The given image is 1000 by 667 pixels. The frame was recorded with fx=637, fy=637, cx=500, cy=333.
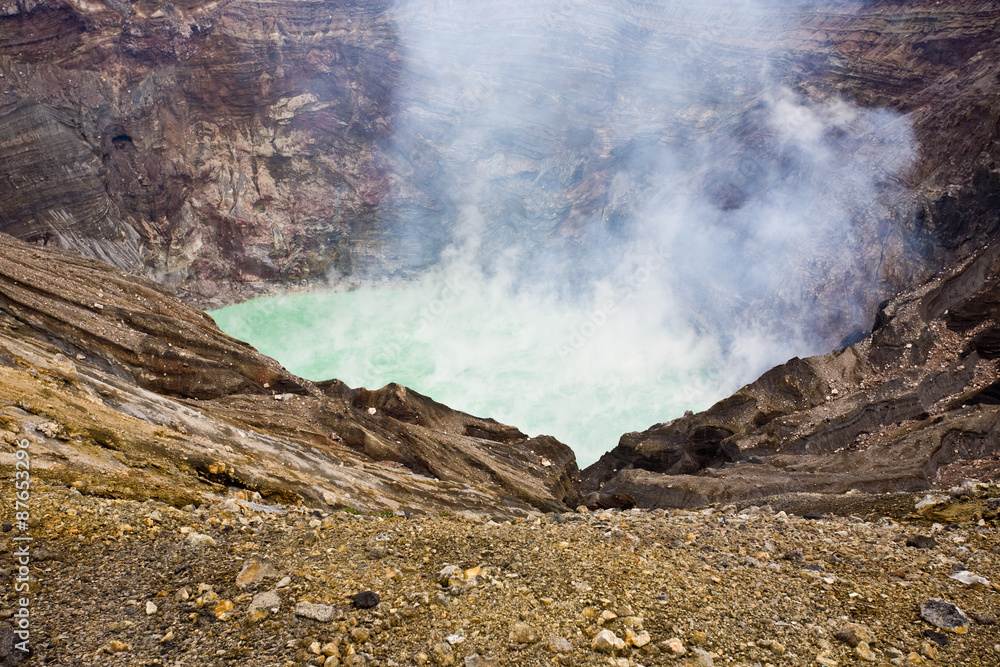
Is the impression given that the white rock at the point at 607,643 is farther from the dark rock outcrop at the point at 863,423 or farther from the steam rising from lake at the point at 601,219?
the steam rising from lake at the point at 601,219

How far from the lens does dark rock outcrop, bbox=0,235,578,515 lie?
9539 mm

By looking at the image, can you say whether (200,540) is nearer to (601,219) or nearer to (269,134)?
(601,219)

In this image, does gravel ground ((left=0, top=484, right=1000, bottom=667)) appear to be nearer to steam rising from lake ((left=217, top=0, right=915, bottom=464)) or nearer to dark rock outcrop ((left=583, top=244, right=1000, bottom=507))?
dark rock outcrop ((left=583, top=244, right=1000, bottom=507))

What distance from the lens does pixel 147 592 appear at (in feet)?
20.4

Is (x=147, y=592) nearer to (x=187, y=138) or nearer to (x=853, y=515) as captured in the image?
(x=853, y=515)

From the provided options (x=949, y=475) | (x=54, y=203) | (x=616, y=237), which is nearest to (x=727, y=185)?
(x=616, y=237)

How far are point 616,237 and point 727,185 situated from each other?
7266 mm

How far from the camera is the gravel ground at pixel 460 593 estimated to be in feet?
18.9

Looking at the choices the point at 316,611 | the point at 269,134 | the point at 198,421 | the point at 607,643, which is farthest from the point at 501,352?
the point at 607,643

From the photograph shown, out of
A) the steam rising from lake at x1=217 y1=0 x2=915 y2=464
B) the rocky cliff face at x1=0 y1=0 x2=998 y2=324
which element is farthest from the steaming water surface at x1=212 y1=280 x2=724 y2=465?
the rocky cliff face at x1=0 y1=0 x2=998 y2=324

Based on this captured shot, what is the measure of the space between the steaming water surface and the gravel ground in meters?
20.2

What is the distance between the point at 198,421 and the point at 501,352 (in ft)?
73.9

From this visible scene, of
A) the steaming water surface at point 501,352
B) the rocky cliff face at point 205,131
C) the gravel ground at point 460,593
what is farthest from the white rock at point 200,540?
the rocky cliff face at point 205,131

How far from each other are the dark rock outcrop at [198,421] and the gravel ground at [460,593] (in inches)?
67.5
